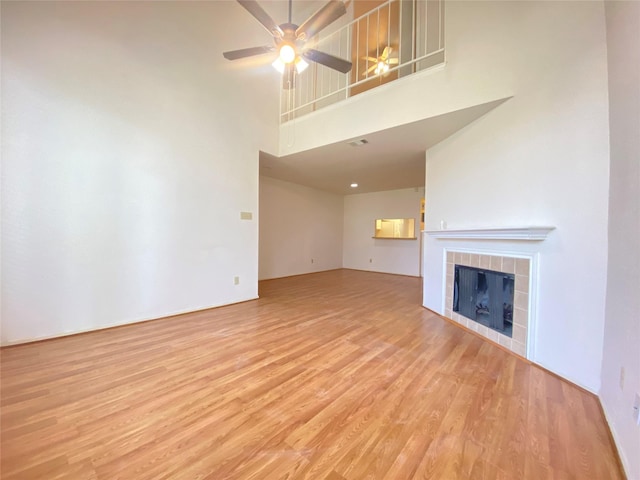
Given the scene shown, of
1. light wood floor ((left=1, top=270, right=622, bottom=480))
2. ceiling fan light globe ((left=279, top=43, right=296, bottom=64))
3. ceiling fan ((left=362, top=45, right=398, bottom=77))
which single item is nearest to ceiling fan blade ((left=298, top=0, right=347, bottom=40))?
ceiling fan light globe ((left=279, top=43, right=296, bottom=64))

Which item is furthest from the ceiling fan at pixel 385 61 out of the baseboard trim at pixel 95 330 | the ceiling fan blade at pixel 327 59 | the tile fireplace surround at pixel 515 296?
the baseboard trim at pixel 95 330

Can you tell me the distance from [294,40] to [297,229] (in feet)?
14.9

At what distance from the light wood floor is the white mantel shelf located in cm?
109

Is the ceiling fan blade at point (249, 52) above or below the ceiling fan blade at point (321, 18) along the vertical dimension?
below

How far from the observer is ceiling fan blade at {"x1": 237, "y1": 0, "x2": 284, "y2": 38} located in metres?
2.11

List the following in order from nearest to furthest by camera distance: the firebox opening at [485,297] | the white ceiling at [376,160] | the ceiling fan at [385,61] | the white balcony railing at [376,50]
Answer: the firebox opening at [485,297] → the white ceiling at [376,160] → the white balcony railing at [376,50] → the ceiling fan at [385,61]

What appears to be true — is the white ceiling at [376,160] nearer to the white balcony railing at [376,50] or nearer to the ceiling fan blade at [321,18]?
the white balcony railing at [376,50]

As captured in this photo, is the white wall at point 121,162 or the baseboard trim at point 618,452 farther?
the white wall at point 121,162

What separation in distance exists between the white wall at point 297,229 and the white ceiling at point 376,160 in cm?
33

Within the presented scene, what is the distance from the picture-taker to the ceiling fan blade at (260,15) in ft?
6.91

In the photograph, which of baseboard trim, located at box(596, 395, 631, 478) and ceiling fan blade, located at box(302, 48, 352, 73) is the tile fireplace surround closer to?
baseboard trim, located at box(596, 395, 631, 478)

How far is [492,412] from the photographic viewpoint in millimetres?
1548

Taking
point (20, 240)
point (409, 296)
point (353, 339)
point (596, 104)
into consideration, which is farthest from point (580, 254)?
point (20, 240)

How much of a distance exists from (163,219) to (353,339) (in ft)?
9.01
